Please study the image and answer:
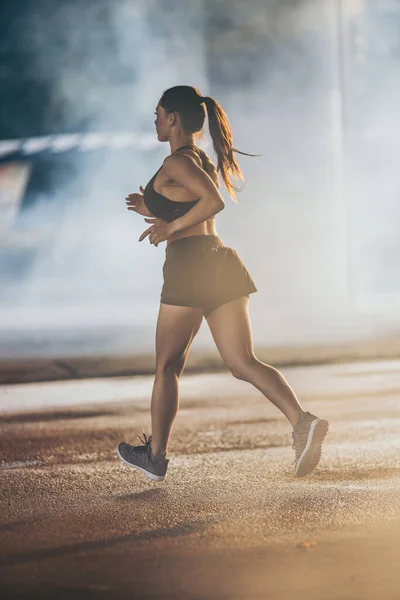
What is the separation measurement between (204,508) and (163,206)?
4.39 ft

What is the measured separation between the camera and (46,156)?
2697cm

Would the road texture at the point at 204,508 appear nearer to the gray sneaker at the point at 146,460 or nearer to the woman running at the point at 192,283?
the gray sneaker at the point at 146,460

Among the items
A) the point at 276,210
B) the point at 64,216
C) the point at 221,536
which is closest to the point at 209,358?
the point at 221,536

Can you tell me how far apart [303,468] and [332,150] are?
58.0 ft

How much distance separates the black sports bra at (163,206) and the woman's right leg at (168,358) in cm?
40

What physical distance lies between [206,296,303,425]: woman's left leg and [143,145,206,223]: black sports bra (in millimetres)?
458

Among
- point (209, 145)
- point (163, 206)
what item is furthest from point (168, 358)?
point (209, 145)

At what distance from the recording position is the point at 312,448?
459 cm

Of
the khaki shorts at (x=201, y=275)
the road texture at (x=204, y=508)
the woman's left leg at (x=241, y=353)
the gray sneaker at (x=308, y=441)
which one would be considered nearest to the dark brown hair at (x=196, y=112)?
the khaki shorts at (x=201, y=275)

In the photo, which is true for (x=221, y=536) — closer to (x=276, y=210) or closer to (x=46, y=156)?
(x=276, y=210)

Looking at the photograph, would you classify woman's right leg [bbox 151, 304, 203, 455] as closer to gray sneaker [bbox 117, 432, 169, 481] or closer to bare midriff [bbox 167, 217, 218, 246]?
gray sneaker [bbox 117, 432, 169, 481]

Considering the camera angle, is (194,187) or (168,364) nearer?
(194,187)

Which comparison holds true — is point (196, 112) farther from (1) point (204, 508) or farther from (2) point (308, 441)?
(1) point (204, 508)

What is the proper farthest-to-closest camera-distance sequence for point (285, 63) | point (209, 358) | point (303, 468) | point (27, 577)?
point (285, 63) → point (209, 358) → point (303, 468) → point (27, 577)
